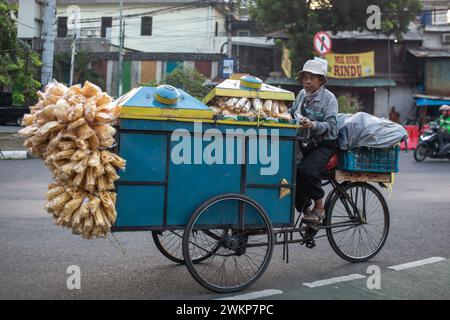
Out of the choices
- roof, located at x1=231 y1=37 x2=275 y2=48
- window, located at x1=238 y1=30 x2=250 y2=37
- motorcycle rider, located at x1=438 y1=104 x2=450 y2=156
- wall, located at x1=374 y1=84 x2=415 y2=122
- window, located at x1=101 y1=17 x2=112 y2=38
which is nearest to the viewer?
motorcycle rider, located at x1=438 y1=104 x2=450 y2=156

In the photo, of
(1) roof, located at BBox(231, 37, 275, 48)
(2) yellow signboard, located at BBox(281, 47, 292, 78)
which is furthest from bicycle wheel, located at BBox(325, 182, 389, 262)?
(1) roof, located at BBox(231, 37, 275, 48)

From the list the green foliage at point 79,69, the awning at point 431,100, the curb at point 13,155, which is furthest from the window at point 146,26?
the curb at point 13,155

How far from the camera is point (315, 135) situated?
16.0ft

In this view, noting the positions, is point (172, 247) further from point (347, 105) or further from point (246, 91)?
point (347, 105)

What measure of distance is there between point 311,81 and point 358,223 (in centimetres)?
144

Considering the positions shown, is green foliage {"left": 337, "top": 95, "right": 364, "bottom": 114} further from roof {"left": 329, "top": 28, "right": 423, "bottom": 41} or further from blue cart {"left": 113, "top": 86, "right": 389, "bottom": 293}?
blue cart {"left": 113, "top": 86, "right": 389, "bottom": 293}

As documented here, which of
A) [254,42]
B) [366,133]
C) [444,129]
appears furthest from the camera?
[254,42]

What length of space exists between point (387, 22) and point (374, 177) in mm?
22474

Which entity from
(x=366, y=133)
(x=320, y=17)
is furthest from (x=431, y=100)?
(x=366, y=133)

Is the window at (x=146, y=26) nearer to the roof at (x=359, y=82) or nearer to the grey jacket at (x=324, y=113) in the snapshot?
the roof at (x=359, y=82)

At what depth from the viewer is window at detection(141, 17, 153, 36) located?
146 feet

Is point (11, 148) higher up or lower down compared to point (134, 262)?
higher up

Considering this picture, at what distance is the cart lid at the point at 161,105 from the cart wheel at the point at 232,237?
0.66 metres
